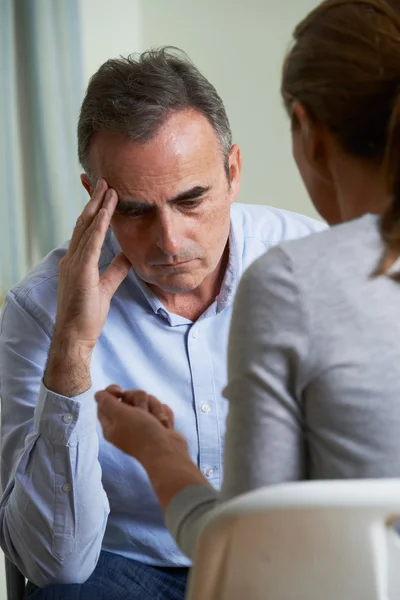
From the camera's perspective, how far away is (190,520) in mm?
859

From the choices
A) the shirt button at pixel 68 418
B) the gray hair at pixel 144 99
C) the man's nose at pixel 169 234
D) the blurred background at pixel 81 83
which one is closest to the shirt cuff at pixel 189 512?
the shirt button at pixel 68 418

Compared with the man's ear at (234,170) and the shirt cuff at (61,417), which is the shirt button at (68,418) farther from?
the man's ear at (234,170)

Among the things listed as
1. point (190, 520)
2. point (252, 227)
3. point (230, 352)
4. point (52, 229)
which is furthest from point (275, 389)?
point (52, 229)

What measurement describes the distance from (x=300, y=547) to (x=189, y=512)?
160 mm

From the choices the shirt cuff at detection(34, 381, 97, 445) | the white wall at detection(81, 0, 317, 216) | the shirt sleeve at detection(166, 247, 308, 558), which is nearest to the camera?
the shirt sleeve at detection(166, 247, 308, 558)

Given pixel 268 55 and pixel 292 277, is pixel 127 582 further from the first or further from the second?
pixel 268 55

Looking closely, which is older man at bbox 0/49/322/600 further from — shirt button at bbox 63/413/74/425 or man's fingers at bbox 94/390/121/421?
man's fingers at bbox 94/390/121/421

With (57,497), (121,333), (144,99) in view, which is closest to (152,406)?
(57,497)

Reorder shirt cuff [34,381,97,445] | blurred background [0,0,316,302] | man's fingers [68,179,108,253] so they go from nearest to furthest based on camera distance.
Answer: shirt cuff [34,381,97,445] < man's fingers [68,179,108,253] < blurred background [0,0,316,302]

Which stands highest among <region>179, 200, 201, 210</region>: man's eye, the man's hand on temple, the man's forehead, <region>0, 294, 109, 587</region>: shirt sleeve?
the man's forehead

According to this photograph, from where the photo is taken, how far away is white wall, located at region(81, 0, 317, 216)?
3.16m

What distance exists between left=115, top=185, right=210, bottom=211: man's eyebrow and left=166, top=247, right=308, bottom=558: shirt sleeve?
708 millimetres

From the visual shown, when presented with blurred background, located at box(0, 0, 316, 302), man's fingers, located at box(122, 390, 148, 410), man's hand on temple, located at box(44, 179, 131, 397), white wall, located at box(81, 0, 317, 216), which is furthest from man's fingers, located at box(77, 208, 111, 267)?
white wall, located at box(81, 0, 317, 216)

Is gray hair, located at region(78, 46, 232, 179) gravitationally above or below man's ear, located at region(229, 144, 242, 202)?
above
